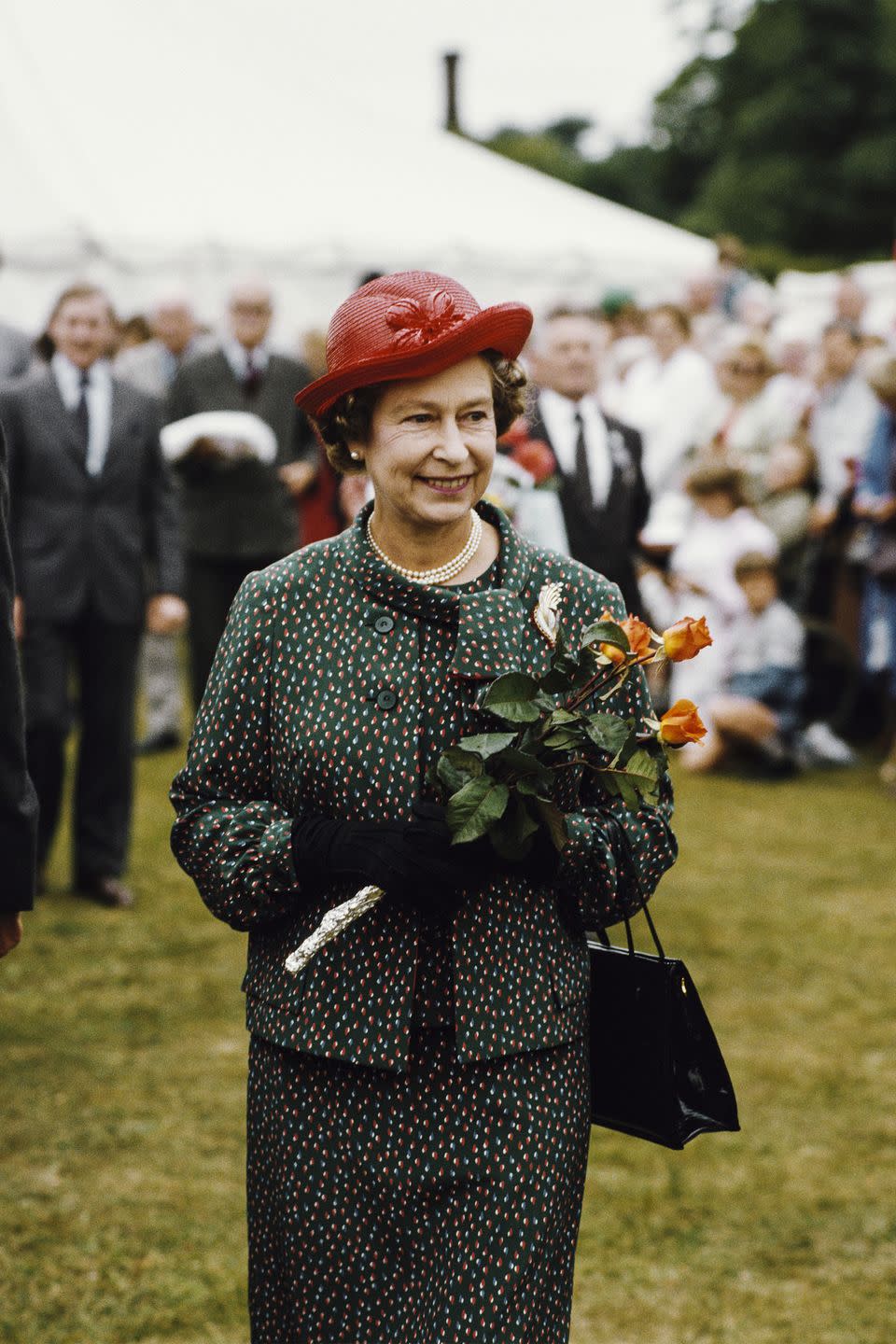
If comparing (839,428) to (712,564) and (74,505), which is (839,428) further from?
(74,505)

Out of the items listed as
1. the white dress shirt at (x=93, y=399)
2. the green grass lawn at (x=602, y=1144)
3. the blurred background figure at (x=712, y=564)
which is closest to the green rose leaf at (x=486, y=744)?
the green grass lawn at (x=602, y=1144)

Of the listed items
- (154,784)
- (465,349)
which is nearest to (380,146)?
(154,784)

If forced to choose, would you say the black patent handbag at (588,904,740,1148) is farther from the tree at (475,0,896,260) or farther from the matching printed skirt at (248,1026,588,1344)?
the tree at (475,0,896,260)

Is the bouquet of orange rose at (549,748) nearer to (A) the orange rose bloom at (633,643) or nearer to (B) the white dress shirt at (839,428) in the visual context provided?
(A) the orange rose bloom at (633,643)

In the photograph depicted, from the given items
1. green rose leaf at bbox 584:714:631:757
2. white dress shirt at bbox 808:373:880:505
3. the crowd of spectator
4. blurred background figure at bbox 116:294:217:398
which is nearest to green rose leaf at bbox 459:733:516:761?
green rose leaf at bbox 584:714:631:757

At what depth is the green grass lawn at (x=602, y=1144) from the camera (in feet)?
13.0

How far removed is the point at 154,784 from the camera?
949 centimetres

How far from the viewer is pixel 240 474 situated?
8.59m

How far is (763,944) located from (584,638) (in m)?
4.39

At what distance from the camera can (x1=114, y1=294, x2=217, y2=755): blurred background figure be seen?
10.1 m

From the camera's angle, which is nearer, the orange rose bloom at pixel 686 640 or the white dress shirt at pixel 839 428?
the orange rose bloom at pixel 686 640

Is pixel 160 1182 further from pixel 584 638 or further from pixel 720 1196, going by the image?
pixel 584 638

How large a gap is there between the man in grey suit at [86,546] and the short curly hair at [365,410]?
3851 mm

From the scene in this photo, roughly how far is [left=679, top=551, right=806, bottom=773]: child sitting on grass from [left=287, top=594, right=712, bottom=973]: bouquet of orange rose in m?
7.44
